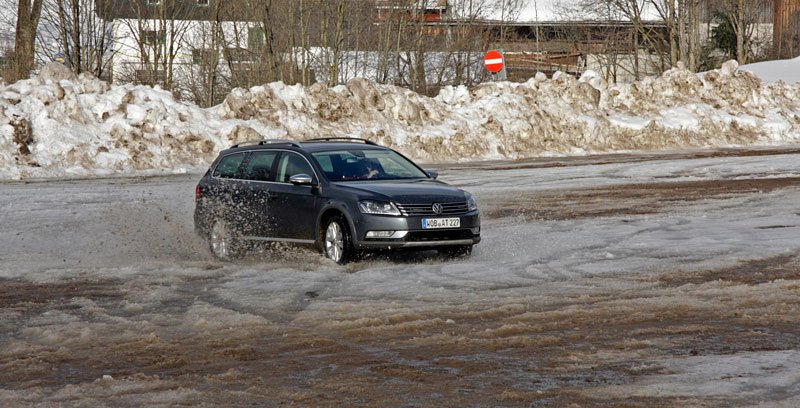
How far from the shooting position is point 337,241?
12.3 m

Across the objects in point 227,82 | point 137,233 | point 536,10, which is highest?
point 536,10

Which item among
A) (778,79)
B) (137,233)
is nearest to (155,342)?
(137,233)

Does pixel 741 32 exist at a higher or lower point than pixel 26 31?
higher

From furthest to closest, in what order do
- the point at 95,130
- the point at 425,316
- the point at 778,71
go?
the point at 778,71
the point at 95,130
the point at 425,316

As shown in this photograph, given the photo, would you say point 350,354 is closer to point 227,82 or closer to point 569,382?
point 569,382

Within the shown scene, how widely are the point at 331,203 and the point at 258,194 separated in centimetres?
139

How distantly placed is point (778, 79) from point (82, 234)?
3535 centimetres

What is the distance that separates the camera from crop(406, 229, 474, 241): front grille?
475 inches

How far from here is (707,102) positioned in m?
38.2

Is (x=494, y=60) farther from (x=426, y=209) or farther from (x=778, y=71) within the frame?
(x=426, y=209)

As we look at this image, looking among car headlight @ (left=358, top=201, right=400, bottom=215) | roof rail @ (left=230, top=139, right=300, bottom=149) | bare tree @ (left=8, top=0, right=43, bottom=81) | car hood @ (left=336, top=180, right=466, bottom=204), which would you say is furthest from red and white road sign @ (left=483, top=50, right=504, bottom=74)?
car headlight @ (left=358, top=201, right=400, bottom=215)

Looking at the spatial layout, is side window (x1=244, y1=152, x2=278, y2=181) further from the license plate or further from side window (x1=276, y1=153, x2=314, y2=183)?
the license plate

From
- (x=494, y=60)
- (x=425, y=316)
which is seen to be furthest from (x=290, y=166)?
(x=494, y=60)

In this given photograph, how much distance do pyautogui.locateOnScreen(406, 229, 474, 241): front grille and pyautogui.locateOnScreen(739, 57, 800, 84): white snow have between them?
1316 inches
